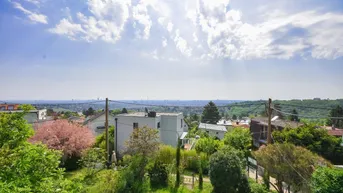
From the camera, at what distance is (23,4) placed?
33.0 ft

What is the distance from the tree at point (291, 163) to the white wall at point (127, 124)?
1339 centimetres

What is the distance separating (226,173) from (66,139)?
1312 centimetres

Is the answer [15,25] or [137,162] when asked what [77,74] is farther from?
[137,162]

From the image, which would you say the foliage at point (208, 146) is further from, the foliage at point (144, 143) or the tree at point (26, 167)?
the tree at point (26, 167)

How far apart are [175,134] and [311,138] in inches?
518

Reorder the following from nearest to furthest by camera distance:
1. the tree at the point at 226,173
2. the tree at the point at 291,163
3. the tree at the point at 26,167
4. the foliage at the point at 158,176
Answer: the tree at the point at 26,167 → the tree at the point at 291,163 → the tree at the point at 226,173 → the foliage at the point at 158,176

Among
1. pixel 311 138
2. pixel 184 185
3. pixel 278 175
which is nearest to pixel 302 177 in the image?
pixel 278 175

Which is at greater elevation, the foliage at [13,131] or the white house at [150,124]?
the foliage at [13,131]

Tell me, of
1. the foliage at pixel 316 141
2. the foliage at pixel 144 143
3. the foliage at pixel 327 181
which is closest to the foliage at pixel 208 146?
the foliage at pixel 144 143

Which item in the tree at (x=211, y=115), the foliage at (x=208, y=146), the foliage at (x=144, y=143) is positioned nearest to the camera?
the foliage at (x=144, y=143)

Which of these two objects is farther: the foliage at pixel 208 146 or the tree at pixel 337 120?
the tree at pixel 337 120

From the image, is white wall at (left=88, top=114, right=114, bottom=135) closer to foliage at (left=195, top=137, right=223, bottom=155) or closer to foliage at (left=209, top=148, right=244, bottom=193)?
foliage at (left=195, top=137, right=223, bottom=155)

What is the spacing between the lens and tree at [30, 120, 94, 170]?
53.9 feet

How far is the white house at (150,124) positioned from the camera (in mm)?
22203
